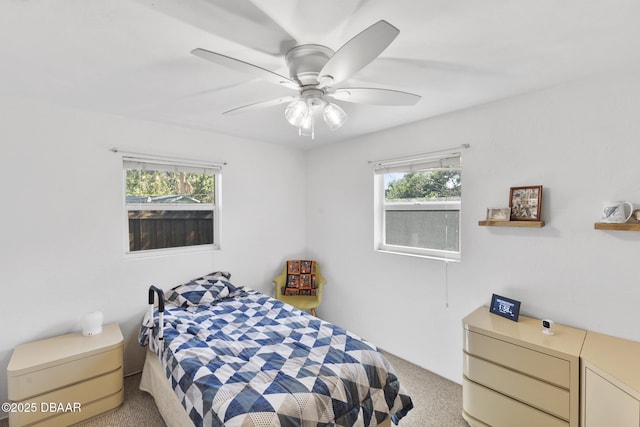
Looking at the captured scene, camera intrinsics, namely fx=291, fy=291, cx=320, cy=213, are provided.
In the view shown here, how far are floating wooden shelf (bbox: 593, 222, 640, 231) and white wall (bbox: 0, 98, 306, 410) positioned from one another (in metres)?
3.11

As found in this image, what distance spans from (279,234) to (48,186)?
7.24 feet

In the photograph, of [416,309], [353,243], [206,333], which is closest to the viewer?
[206,333]

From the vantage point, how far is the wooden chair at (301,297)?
3.28 meters

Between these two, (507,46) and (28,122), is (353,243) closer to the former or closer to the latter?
(507,46)

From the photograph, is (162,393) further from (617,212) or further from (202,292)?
(617,212)

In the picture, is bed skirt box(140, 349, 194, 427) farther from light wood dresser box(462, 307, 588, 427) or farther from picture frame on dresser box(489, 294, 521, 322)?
picture frame on dresser box(489, 294, 521, 322)

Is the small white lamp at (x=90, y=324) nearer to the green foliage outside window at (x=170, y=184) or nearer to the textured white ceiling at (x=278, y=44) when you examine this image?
the green foliage outside window at (x=170, y=184)

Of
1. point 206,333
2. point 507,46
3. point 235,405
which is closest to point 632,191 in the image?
point 507,46

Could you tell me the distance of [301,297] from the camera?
347 centimetres

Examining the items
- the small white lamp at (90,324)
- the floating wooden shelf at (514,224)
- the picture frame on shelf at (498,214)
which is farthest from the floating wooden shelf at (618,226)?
the small white lamp at (90,324)

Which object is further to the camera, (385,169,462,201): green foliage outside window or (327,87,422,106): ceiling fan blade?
(385,169,462,201): green foliage outside window

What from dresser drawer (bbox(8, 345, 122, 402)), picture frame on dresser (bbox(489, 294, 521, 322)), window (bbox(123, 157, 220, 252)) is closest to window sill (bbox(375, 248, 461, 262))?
picture frame on dresser (bbox(489, 294, 521, 322))

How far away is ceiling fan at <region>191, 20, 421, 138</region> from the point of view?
1.06m

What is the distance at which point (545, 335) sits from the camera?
5.96ft
